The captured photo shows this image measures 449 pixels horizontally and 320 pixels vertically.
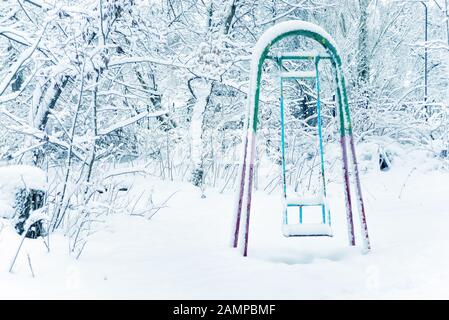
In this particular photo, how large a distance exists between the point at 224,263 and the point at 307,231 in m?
0.67

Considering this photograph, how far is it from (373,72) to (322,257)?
8.09 meters

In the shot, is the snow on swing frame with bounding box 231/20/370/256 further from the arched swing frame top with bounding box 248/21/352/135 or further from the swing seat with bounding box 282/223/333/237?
the swing seat with bounding box 282/223/333/237

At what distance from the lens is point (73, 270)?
2.73 meters

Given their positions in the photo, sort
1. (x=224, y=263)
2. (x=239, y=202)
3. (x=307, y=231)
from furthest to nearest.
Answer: (x=239, y=202) < (x=307, y=231) < (x=224, y=263)

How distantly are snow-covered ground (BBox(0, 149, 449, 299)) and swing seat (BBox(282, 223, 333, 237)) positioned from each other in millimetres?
187

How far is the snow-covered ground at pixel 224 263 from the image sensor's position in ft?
8.15

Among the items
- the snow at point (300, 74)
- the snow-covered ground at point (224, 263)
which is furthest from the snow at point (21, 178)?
the snow at point (300, 74)

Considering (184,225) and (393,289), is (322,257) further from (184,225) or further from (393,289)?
(184,225)

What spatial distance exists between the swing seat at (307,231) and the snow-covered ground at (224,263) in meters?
0.19

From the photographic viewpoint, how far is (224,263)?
3117 mm

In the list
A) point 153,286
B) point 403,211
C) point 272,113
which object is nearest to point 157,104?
point 272,113

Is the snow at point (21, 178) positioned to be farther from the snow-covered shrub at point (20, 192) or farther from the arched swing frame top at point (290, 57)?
the arched swing frame top at point (290, 57)

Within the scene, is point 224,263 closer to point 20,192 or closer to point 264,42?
point 20,192

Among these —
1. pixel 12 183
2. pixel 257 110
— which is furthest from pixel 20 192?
pixel 257 110
